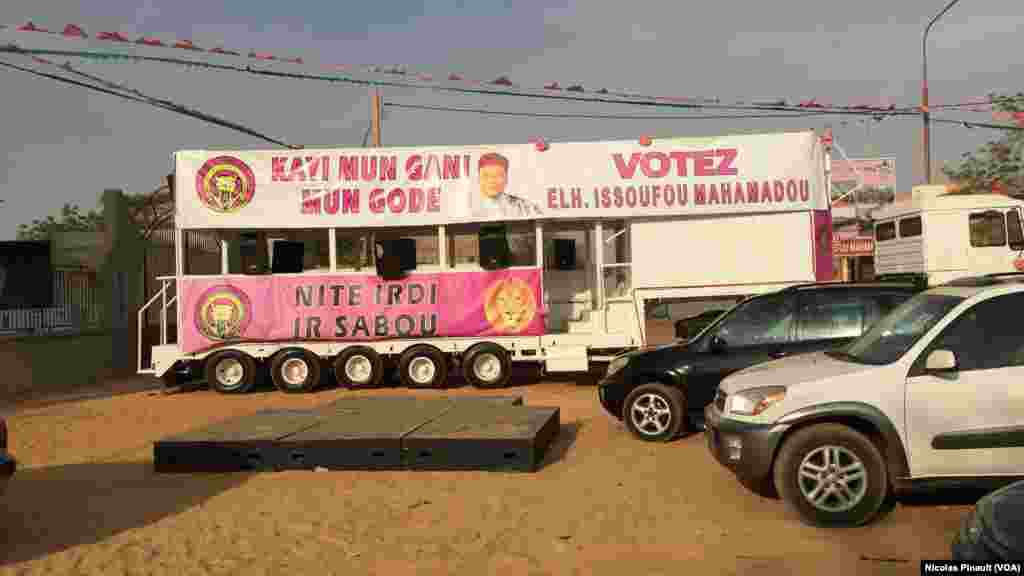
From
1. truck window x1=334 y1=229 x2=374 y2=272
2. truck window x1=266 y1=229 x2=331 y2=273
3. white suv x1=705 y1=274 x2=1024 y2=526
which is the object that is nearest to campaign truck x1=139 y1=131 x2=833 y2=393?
truck window x1=266 y1=229 x2=331 y2=273

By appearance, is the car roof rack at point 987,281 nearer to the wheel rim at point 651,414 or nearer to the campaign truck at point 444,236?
the wheel rim at point 651,414

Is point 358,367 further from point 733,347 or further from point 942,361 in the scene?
point 942,361

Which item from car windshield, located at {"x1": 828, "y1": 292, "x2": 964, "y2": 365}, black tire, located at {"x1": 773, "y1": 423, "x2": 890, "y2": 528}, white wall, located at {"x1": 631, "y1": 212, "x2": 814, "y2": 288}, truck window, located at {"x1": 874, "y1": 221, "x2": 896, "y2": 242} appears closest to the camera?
black tire, located at {"x1": 773, "y1": 423, "x2": 890, "y2": 528}

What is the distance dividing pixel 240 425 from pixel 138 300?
14.0m

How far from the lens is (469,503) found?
6.85m

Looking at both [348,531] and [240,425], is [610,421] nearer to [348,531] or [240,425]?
[240,425]

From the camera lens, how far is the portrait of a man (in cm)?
1471

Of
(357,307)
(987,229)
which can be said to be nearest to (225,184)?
(357,307)

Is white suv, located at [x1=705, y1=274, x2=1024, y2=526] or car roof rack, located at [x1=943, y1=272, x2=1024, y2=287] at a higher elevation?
car roof rack, located at [x1=943, y1=272, x2=1024, y2=287]

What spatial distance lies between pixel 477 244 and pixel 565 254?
5.47 ft

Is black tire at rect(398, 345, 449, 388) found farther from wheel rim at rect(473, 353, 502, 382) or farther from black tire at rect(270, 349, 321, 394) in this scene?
black tire at rect(270, 349, 321, 394)

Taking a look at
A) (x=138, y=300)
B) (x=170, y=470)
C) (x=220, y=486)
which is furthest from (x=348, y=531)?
(x=138, y=300)

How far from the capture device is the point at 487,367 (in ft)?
48.4

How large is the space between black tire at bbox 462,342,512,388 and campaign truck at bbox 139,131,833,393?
0.08ft
